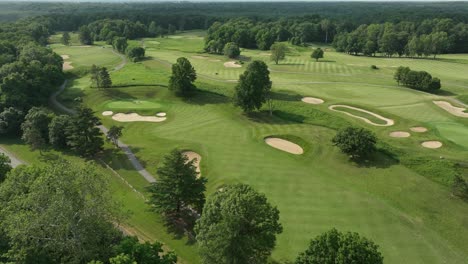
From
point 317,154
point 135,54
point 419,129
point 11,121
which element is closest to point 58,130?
point 11,121

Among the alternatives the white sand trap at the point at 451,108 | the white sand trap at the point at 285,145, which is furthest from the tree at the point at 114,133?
the white sand trap at the point at 451,108

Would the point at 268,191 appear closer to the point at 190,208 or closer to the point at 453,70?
the point at 190,208

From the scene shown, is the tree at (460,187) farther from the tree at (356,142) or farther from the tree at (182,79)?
the tree at (182,79)

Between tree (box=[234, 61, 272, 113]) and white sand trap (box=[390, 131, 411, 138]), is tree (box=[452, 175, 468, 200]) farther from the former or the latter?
Answer: tree (box=[234, 61, 272, 113])

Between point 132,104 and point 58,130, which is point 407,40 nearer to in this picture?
point 132,104

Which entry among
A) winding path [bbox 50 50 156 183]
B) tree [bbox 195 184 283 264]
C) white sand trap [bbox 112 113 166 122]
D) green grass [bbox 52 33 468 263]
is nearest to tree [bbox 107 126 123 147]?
winding path [bbox 50 50 156 183]
